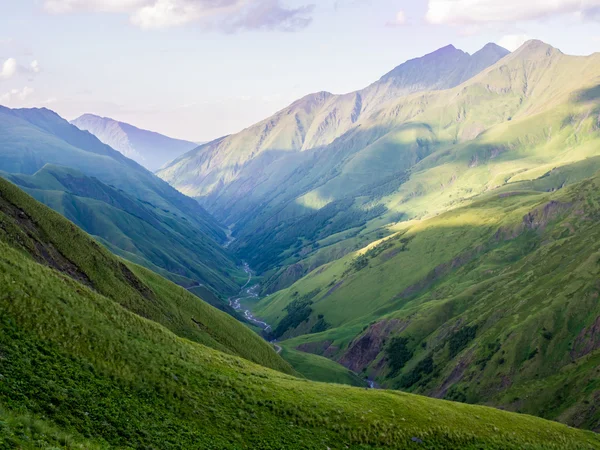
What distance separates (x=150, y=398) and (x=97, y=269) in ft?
167

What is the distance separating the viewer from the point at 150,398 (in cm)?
4181

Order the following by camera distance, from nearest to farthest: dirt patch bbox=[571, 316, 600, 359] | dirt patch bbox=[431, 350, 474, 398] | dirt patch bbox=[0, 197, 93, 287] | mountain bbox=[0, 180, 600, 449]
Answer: mountain bbox=[0, 180, 600, 449] → dirt patch bbox=[0, 197, 93, 287] → dirt patch bbox=[571, 316, 600, 359] → dirt patch bbox=[431, 350, 474, 398]

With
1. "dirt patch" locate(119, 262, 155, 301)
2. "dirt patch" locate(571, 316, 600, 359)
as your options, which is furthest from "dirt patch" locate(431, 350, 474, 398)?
"dirt patch" locate(119, 262, 155, 301)

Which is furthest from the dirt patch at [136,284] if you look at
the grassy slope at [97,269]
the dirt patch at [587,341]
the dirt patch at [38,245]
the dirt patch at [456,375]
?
the dirt patch at [587,341]

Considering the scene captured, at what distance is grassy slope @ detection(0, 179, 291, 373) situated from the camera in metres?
75.7

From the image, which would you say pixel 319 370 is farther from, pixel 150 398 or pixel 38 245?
pixel 150 398

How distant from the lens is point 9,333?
38250mm

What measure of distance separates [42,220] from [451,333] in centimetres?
15625

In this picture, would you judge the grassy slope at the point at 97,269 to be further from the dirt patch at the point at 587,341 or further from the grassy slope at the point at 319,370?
the dirt patch at the point at 587,341

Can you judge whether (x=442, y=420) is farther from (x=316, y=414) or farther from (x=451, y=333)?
(x=451, y=333)

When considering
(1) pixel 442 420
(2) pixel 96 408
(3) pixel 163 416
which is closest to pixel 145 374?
(3) pixel 163 416

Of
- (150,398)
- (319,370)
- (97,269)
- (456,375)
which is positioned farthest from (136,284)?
(456,375)

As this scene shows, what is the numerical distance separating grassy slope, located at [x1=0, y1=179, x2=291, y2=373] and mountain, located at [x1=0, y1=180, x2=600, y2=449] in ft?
2.89

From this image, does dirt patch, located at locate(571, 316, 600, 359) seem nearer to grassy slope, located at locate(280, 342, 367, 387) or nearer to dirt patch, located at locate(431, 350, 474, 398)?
→ dirt patch, located at locate(431, 350, 474, 398)
